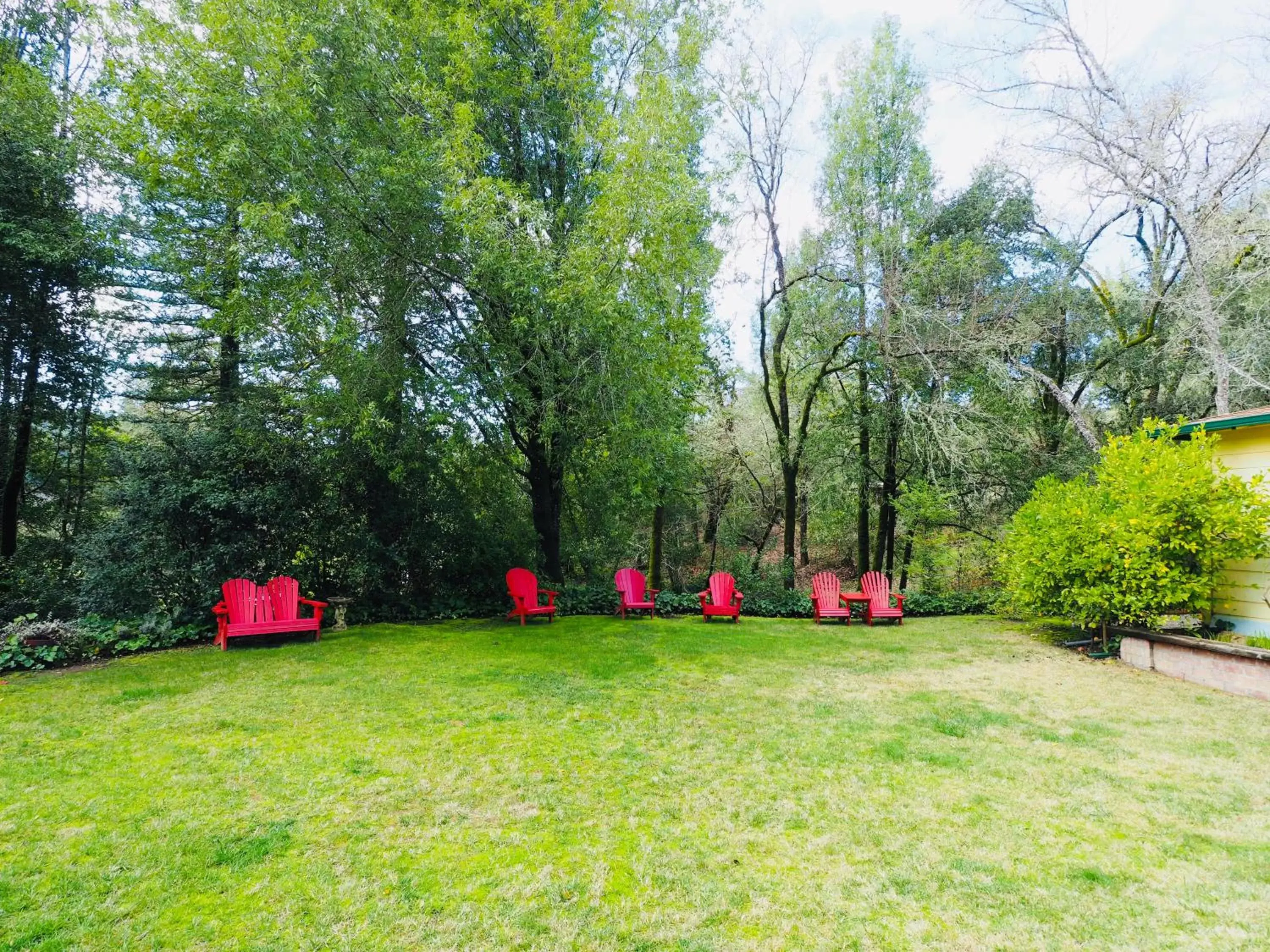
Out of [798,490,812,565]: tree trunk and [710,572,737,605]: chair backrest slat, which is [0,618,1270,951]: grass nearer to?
[710,572,737,605]: chair backrest slat

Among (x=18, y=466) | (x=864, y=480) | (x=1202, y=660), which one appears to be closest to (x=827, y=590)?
(x=864, y=480)

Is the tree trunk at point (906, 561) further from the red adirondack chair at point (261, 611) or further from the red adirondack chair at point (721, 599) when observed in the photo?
the red adirondack chair at point (261, 611)

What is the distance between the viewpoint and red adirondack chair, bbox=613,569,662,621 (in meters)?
8.57

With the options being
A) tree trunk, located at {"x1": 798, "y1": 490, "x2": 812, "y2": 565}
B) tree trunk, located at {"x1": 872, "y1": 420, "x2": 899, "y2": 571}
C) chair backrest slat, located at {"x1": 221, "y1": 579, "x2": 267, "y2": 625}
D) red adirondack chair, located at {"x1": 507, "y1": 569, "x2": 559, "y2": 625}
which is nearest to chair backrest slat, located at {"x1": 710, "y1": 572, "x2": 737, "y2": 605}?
red adirondack chair, located at {"x1": 507, "y1": 569, "x2": 559, "y2": 625}

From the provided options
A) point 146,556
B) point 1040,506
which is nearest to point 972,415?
point 1040,506

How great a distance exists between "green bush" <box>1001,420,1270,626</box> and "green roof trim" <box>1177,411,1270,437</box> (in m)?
0.17

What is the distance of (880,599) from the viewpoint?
8.51 meters

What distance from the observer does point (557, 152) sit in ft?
24.9

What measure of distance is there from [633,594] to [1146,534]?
6027 mm

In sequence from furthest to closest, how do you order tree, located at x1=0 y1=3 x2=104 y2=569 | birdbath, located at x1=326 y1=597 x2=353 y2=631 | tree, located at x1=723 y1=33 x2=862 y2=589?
tree, located at x1=723 y1=33 x2=862 y2=589 → birdbath, located at x1=326 y1=597 x2=353 y2=631 → tree, located at x1=0 y1=3 x2=104 y2=569

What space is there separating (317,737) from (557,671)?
7.19 feet

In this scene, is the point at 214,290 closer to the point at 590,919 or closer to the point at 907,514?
the point at 590,919

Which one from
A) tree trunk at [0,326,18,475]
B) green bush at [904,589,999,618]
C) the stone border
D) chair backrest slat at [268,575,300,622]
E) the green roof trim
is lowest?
green bush at [904,589,999,618]

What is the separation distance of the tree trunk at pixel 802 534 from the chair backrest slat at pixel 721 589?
5464 mm
